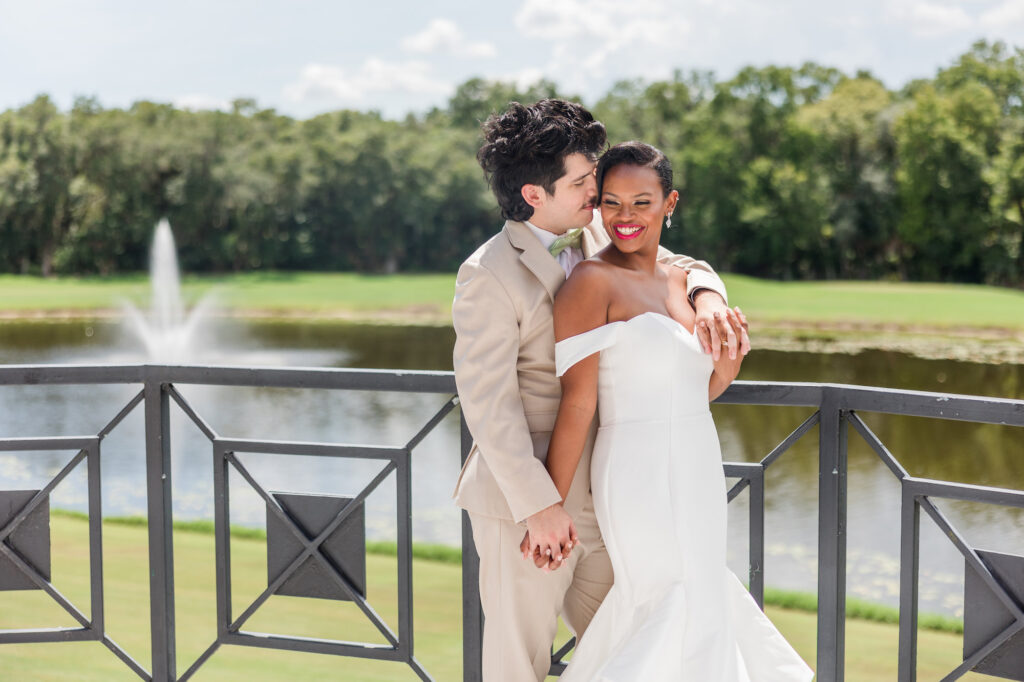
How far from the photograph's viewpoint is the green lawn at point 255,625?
3.70m

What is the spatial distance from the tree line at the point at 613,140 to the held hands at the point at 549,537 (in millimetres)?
44743

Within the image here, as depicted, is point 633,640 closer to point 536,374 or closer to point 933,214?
point 536,374

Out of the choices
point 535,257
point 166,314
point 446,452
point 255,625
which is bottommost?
point 166,314

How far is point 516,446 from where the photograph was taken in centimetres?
196

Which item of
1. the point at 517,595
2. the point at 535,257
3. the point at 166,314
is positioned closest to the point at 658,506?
the point at 517,595

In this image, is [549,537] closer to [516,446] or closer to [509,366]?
[516,446]

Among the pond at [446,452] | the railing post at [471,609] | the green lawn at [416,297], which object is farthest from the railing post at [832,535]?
the green lawn at [416,297]

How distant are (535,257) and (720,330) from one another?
43 cm

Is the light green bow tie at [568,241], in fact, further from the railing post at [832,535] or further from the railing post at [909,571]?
the railing post at [909,571]

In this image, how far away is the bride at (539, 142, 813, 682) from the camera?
199 centimetres

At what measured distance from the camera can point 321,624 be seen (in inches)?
173

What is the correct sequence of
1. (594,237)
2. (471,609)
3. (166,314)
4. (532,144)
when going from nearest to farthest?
(532,144)
(594,237)
(471,609)
(166,314)

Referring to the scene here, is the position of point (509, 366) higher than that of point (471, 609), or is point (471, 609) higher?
point (509, 366)

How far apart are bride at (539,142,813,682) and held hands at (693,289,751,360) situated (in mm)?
20
